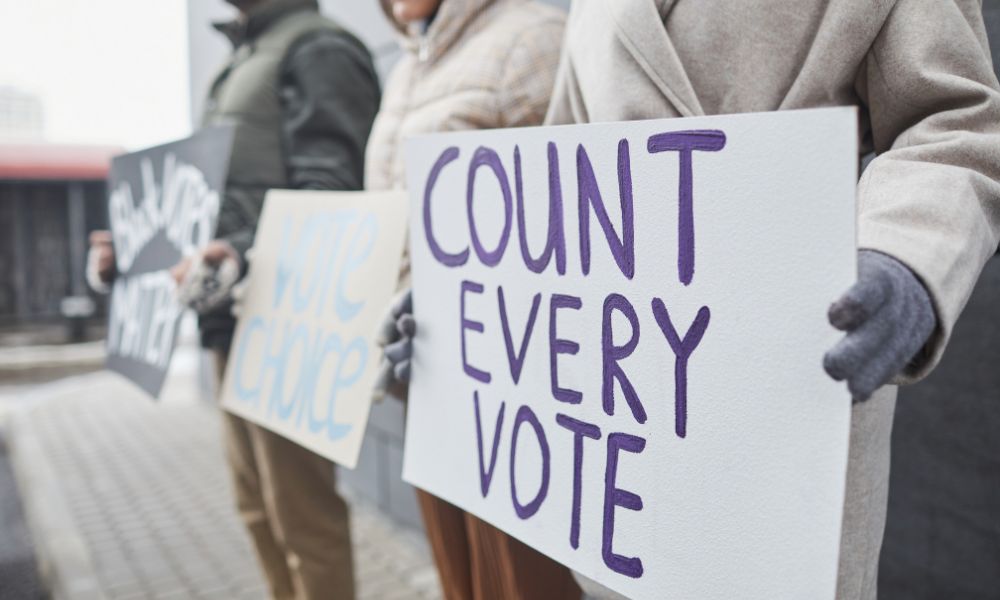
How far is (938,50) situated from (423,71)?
957 millimetres

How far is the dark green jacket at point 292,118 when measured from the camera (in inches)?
72.0

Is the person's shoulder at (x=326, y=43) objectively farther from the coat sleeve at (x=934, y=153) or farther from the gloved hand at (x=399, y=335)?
the coat sleeve at (x=934, y=153)

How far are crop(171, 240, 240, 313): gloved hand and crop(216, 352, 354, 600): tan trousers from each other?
1.15 ft

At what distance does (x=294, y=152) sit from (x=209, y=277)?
382 millimetres

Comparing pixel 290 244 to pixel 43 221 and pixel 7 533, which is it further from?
pixel 43 221

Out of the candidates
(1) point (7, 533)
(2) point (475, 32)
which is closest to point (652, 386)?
(2) point (475, 32)

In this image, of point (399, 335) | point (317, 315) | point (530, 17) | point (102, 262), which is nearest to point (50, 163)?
point (102, 262)

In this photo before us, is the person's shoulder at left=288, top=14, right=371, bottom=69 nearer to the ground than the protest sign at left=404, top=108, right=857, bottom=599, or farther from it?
farther from it

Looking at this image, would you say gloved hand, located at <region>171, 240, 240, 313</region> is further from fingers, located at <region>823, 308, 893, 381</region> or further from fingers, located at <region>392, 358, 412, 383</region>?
fingers, located at <region>823, 308, 893, 381</region>

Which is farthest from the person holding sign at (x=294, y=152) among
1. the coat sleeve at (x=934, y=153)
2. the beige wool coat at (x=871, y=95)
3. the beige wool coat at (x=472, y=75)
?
the coat sleeve at (x=934, y=153)

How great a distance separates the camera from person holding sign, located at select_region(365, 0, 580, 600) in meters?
1.33

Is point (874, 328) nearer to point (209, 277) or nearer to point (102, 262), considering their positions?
point (209, 277)

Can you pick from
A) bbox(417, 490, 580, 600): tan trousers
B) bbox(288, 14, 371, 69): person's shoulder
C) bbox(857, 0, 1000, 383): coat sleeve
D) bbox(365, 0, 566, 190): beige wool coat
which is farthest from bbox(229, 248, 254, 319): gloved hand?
bbox(857, 0, 1000, 383): coat sleeve

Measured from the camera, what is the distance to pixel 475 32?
146 centimetres
